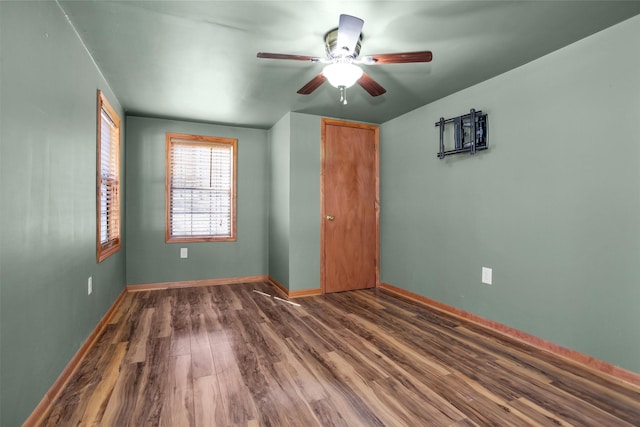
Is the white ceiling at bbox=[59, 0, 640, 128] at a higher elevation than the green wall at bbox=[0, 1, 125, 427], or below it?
higher

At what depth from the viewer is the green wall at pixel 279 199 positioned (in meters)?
3.86

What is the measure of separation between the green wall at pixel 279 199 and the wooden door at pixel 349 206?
1.49 ft

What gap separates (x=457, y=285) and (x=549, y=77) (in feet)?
6.33

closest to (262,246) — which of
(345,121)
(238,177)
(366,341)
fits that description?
(238,177)

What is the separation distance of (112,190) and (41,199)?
5.88 ft

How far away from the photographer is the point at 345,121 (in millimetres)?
4059

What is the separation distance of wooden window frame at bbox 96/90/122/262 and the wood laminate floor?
741 millimetres

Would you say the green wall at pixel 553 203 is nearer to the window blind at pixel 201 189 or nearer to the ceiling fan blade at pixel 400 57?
the ceiling fan blade at pixel 400 57

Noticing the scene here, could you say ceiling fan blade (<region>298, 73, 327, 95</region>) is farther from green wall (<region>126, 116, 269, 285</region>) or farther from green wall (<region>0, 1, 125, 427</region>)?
green wall (<region>126, 116, 269, 285</region>)

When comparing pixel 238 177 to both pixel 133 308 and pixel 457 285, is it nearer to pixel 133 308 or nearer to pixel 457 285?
pixel 133 308

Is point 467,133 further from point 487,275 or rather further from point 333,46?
point 333,46

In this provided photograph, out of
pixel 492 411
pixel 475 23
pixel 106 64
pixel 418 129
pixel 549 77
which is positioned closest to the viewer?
pixel 492 411

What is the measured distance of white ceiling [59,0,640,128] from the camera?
183cm

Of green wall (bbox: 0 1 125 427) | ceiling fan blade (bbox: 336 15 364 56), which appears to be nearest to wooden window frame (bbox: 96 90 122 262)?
green wall (bbox: 0 1 125 427)
